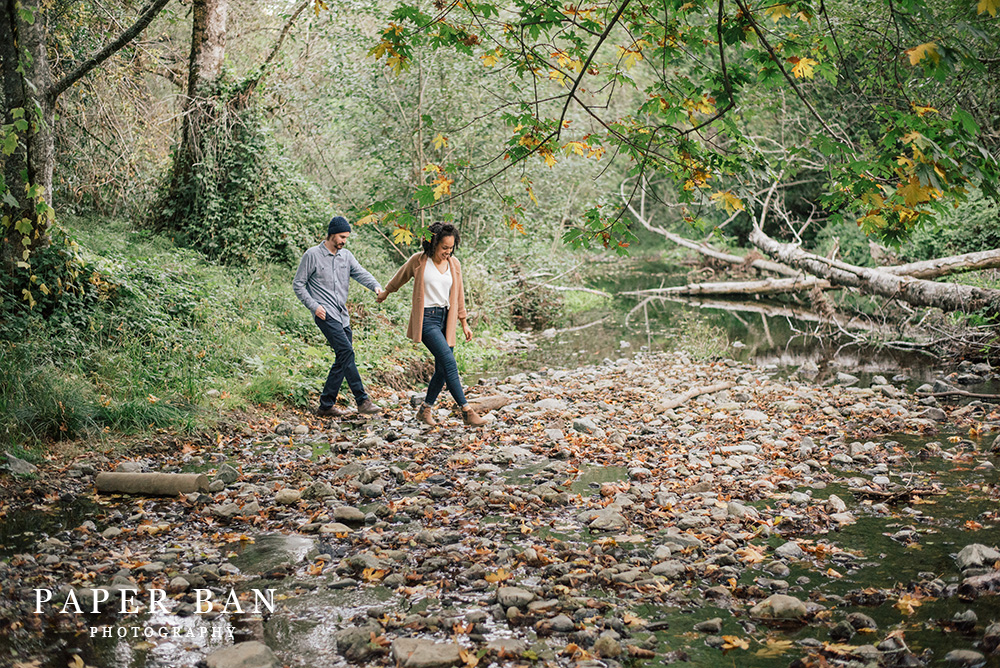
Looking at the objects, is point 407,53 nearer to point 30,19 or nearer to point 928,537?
point 30,19

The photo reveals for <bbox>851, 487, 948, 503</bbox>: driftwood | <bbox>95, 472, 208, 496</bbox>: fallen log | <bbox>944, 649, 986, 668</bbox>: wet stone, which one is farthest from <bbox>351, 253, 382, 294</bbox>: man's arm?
<bbox>944, 649, 986, 668</bbox>: wet stone

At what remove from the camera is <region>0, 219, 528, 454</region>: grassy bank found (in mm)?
7031

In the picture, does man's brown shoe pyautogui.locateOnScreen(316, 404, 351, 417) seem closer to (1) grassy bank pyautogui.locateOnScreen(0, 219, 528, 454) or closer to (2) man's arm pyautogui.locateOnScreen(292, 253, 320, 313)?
(1) grassy bank pyautogui.locateOnScreen(0, 219, 528, 454)

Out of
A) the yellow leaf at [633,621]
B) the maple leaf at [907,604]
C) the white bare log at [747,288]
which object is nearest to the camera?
the yellow leaf at [633,621]

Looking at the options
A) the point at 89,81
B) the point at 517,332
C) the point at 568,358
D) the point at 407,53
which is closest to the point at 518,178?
the point at 517,332

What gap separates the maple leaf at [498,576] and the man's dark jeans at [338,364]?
15.4 ft

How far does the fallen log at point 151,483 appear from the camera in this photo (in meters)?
5.84

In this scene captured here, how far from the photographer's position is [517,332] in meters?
16.4

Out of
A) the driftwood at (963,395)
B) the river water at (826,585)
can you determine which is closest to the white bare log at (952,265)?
the driftwood at (963,395)

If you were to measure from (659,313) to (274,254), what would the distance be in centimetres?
1032

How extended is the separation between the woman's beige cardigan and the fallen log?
10.1ft

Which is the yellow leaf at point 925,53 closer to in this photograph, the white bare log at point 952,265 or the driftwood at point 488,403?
the driftwood at point 488,403

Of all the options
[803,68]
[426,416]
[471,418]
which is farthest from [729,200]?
[426,416]

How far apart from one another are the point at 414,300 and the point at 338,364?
1.25 m
